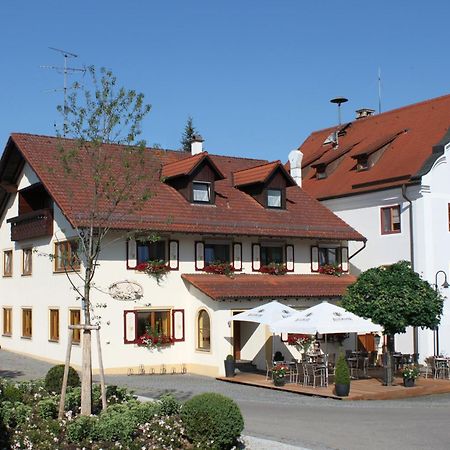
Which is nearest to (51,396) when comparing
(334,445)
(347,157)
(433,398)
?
(334,445)

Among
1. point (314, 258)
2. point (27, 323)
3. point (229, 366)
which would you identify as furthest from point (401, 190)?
point (27, 323)

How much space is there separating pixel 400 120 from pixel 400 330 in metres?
15.8

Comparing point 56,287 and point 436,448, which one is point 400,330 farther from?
point 56,287

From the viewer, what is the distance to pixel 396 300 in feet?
76.9

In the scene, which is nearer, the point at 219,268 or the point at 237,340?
the point at 219,268

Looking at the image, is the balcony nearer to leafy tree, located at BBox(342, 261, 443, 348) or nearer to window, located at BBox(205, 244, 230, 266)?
window, located at BBox(205, 244, 230, 266)

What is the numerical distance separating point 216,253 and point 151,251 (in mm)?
2874

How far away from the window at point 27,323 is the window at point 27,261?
1609 mm

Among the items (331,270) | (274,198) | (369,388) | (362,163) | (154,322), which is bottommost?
(369,388)

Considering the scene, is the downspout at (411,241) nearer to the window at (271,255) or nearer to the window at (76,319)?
the window at (271,255)

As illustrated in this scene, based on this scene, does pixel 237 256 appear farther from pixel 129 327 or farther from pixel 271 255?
pixel 129 327

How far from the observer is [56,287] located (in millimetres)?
29375

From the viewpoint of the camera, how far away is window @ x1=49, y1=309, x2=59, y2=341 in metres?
29.4

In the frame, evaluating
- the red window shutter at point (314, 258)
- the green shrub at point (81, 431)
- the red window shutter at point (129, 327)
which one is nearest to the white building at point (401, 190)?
the red window shutter at point (314, 258)
